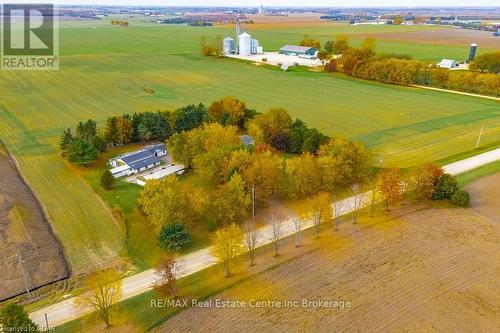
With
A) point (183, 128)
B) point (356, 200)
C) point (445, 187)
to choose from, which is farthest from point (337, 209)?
point (183, 128)

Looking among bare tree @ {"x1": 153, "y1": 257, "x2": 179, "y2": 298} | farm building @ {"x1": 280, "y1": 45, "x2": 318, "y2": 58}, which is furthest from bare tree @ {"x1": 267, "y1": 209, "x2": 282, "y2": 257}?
farm building @ {"x1": 280, "y1": 45, "x2": 318, "y2": 58}

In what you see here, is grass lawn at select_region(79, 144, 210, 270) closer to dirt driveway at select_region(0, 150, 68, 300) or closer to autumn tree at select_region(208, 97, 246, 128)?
dirt driveway at select_region(0, 150, 68, 300)

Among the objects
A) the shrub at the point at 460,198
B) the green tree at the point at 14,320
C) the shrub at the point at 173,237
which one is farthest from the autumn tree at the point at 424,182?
the green tree at the point at 14,320

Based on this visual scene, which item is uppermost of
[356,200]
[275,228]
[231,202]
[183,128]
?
[183,128]

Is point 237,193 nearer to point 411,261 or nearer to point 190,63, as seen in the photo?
point 411,261

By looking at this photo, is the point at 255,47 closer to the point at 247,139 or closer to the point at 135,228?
the point at 247,139

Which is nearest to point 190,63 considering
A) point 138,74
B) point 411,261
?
point 138,74

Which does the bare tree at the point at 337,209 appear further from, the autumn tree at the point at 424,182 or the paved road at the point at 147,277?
the autumn tree at the point at 424,182
